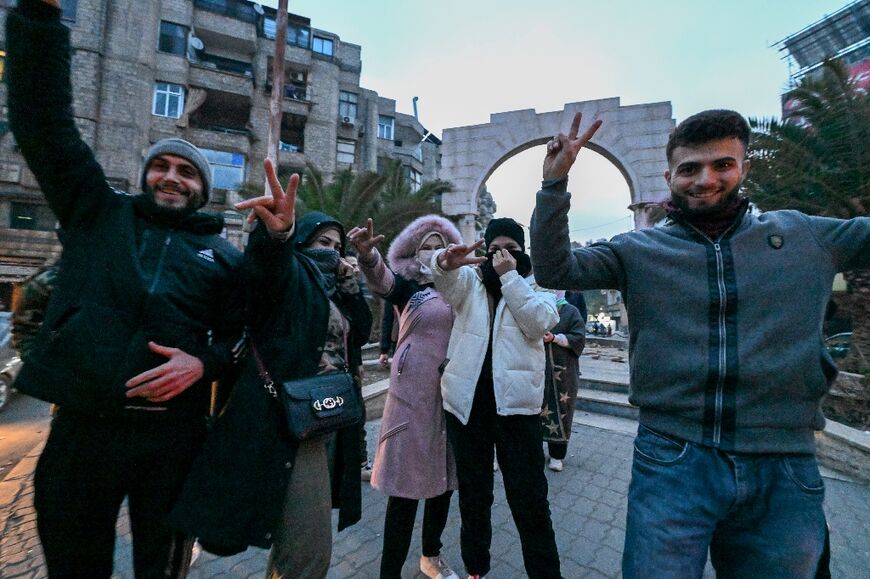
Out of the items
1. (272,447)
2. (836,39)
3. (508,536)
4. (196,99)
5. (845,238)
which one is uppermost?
(836,39)

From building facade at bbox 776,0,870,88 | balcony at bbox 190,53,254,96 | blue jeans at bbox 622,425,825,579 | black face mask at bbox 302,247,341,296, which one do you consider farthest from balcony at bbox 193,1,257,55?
building facade at bbox 776,0,870,88

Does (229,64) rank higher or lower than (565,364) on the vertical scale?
higher

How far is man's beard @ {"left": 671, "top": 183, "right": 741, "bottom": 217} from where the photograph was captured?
1481 millimetres

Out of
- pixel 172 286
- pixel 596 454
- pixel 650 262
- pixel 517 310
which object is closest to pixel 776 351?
pixel 650 262

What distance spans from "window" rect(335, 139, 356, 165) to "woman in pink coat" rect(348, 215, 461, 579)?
82.8ft

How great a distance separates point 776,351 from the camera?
4.32ft

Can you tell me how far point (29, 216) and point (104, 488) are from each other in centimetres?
2436

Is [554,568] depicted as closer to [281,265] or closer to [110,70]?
[281,265]

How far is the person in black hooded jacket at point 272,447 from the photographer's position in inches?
57.2

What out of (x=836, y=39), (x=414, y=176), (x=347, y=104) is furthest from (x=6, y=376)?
(x=836, y=39)

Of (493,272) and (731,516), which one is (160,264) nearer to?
(493,272)

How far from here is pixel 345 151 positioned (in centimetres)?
2603

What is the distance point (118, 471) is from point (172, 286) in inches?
27.8

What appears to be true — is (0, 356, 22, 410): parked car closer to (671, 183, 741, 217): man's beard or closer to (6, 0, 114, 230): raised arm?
(6, 0, 114, 230): raised arm
